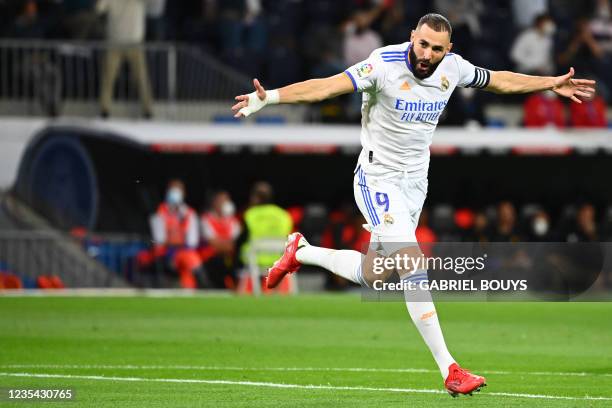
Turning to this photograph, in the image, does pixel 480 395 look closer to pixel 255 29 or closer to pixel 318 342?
pixel 318 342

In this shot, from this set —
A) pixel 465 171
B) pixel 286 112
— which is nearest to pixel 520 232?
pixel 465 171

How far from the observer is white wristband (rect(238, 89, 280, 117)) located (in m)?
9.47

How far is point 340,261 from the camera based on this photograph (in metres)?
11.1

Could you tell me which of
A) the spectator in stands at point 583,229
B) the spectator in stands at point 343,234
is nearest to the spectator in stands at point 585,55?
the spectator in stands at point 583,229

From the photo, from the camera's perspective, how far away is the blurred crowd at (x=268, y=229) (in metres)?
24.6

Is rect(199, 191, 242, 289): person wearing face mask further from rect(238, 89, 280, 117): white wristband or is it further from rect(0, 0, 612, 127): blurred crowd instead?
rect(238, 89, 280, 117): white wristband

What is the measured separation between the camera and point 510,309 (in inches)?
840

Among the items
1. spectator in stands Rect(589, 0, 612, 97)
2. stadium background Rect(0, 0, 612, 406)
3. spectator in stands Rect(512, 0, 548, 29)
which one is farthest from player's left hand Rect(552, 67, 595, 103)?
spectator in stands Rect(512, 0, 548, 29)

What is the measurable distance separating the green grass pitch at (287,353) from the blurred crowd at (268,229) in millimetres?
2907

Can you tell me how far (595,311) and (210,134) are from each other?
24.3 ft

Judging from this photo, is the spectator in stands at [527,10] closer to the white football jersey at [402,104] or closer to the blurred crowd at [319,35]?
the blurred crowd at [319,35]

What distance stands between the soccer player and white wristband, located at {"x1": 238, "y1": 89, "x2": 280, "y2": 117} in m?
0.56

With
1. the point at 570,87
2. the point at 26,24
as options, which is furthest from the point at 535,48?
the point at 570,87

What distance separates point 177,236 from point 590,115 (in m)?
7.92
